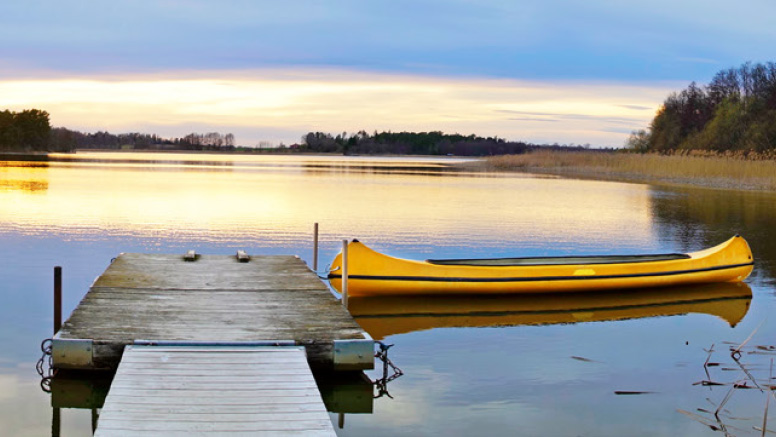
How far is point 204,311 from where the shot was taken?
9328 mm

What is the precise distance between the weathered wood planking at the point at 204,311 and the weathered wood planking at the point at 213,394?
0.35m

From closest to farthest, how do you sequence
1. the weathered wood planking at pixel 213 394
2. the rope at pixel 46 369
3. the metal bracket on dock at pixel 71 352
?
the weathered wood planking at pixel 213 394 → the metal bracket on dock at pixel 71 352 → the rope at pixel 46 369

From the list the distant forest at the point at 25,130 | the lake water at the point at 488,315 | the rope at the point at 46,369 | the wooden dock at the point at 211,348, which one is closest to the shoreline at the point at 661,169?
the lake water at the point at 488,315

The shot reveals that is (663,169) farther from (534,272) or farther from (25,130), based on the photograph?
(25,130)

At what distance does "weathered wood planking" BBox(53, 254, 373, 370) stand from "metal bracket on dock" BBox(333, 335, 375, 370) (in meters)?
0.02

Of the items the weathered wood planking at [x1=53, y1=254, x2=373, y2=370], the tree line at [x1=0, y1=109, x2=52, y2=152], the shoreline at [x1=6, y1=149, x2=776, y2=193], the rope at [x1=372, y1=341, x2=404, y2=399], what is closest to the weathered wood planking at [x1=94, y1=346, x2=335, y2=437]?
the weathered wood planking at [x1=53, y1=254, x2=373, y2=370]

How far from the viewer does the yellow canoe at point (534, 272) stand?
1230 cm

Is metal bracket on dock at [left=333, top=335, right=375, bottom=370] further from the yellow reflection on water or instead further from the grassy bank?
the grassy bank

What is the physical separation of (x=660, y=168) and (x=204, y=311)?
42634 mm

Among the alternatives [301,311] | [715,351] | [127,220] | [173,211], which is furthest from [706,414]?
[173,211]

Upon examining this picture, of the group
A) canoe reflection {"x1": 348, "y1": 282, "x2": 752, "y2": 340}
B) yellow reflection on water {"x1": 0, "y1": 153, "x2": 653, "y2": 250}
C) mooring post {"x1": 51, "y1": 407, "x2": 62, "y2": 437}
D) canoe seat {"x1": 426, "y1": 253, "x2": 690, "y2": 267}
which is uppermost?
canoe seat {"x1": 426, "y1": 253, "x2": 690, "y2": 267}

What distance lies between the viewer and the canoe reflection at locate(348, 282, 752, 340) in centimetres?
1139

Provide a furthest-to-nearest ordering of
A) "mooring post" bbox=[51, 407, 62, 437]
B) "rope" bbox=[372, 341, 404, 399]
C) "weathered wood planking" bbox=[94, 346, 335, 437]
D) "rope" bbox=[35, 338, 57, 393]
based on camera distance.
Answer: "rope" bbox=[372, 341, 404, 399], "rope" bbox=[35, 338, 57, 393], "mooring post" bbox=[51, 407, 62, 437], "weathered wood planking" bbox=[94, 346, 335, 437]

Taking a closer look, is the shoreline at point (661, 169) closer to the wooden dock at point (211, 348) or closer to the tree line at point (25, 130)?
the wooden dock at point (211, 348)
